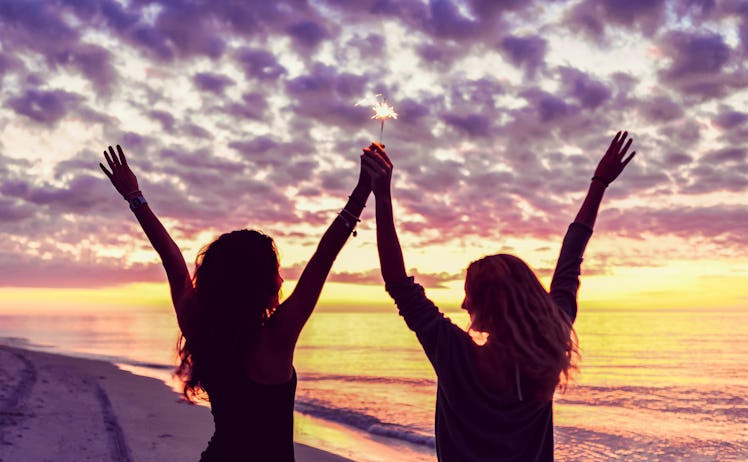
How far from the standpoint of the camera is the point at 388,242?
93.0 inches

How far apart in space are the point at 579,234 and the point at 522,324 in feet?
2.29

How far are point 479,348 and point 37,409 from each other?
13.3 meters

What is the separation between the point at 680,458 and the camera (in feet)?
48.7

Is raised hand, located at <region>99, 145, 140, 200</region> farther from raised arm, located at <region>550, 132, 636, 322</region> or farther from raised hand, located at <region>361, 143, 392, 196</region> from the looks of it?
raised arm, located at <region>550, 132, 636, 322</region>

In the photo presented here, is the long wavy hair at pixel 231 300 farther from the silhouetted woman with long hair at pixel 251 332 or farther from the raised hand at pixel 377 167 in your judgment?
the raised hand at pixel 377 167

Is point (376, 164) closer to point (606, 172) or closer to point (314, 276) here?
point (314, 276)

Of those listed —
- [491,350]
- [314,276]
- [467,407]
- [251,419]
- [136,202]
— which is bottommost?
[251,419]

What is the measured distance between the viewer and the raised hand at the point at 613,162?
279 cm

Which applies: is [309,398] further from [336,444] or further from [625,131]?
[625,131]

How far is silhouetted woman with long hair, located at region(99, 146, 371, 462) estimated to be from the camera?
242 centimetres

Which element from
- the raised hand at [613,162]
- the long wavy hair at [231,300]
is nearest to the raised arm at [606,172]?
the raised hand at [613,162]

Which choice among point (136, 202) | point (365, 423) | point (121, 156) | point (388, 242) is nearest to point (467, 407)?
point (388, 242)

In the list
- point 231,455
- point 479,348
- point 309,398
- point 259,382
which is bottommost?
point 309,398

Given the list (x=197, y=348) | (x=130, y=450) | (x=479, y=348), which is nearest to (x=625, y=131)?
(x=479, y=348)
